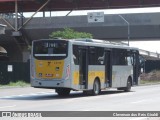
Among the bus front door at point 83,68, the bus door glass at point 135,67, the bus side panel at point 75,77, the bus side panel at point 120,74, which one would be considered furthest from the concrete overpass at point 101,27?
the bus side panel at point 75,77

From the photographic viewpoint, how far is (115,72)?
3042 cm

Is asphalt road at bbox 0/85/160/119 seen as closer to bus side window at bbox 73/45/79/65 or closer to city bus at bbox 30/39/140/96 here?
city bus at bbox 30/39/140/96

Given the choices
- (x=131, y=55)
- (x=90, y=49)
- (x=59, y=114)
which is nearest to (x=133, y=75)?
(x=131, y=55)

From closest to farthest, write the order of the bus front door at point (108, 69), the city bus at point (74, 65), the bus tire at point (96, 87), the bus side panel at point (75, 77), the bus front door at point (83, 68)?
the city bus at point (74, 65)
the bus side panel at point (75, 77)
the bus front door at point (83, 68)
the bus tire at point (96, 87)
the bus front door at point (108, 69)

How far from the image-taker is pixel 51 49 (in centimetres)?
2578

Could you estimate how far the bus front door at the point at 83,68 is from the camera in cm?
2669

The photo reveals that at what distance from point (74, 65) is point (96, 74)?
8.35 feet

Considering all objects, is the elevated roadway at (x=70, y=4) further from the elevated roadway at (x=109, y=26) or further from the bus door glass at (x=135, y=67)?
the bus door glass at (x=135, y=67)

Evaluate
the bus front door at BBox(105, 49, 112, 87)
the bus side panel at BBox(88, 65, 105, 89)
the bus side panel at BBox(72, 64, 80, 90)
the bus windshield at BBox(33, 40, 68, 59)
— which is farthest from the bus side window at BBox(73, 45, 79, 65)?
the bus front door at BBox(105, 49, 112, 87)

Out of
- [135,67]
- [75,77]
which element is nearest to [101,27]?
[135,67]

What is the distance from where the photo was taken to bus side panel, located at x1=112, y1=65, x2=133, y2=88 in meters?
30.4

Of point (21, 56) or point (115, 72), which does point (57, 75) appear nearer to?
point (115, 72)

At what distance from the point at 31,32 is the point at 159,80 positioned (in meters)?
26.7

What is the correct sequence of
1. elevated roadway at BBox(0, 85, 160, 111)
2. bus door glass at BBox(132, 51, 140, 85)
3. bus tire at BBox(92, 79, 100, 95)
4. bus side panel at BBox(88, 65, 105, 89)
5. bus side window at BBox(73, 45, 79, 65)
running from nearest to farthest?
elevated roadway at BBox(0, 85, 160, 111) < bus side window at BBox(73, 45, 79, 65) < bus side panel at BBox(88, 65, 105, 89) < bus tire at BBox(92, 79, 100, 95) < bus door glass at BBox(132, 51, 140, 85)
